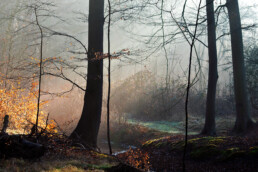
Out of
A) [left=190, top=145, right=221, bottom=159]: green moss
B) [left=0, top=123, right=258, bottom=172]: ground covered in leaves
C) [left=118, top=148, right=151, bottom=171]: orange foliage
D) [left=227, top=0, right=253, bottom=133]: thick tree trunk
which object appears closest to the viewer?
[left=0, top=123, right=258, bottom=172]: ground covered in leaves

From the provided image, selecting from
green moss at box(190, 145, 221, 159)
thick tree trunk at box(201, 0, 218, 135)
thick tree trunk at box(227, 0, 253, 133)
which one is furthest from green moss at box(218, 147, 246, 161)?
thick tree trunk at box(227, 0, 253, 133)

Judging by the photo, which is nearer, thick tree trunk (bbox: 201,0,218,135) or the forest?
the forest

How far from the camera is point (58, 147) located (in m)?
4.96

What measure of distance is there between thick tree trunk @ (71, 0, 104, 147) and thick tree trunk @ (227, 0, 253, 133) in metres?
4.95

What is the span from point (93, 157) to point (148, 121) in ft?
30.6

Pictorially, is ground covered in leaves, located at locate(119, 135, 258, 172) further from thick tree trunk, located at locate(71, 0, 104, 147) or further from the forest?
thick tree trunk, located at locate(71, 0, 104, 147)

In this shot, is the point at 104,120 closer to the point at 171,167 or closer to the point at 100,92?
the point at 100,92

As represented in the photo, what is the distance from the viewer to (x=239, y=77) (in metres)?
8.92

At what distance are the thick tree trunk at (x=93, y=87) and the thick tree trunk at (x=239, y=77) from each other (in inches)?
195

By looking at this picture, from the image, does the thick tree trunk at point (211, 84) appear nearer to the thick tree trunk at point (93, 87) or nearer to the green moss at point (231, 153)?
the green moss at point (231, 153)

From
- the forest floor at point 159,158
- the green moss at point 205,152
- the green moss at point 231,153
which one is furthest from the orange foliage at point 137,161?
→ the green moss at point 231,153

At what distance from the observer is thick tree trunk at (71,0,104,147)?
678cm

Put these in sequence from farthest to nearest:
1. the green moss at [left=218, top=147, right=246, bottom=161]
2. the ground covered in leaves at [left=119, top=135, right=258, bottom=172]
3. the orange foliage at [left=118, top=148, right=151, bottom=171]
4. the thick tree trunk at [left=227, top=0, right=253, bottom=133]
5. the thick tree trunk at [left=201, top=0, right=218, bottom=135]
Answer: the thick tree trunk at [left=227, top=0, right=253, bottom=133] < the thick tree trunk at [left=201, top=0, right=218, bottom=135] < the green moss at [left=218, top=147, right=246, bottom=161] < the ground covered in leaves at [left=119, top=135, right=258, bottom=172] < the orange foliage at [left=118, top=148, right=151, bottom=171]

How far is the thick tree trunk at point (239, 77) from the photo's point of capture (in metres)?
8.77
